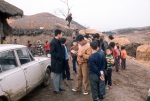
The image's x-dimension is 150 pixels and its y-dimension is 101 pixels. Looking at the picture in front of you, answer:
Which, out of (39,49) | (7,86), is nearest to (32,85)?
(7,86)

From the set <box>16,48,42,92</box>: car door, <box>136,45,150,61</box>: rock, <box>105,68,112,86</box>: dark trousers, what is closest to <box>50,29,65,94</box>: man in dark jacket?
<box>16,48,42,92</box>: car door

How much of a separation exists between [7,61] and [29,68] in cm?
83

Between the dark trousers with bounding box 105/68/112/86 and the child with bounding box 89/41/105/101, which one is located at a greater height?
the child with bounding box 89/41/105/101

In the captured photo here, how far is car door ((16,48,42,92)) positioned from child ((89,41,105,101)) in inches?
69.1

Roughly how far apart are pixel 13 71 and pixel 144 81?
269 inches

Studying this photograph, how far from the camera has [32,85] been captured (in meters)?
7.02

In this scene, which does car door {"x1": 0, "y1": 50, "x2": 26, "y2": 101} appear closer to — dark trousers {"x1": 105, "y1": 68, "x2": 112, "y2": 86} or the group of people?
the group of people

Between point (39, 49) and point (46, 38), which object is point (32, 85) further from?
point (46, 38)

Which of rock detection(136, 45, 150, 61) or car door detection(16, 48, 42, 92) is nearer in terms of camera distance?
car door detection(16, 48, 42, 92)

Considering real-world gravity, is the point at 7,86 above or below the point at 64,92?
above

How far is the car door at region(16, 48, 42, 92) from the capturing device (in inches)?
261

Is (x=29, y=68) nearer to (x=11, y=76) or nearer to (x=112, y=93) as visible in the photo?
(x=11, y=76)

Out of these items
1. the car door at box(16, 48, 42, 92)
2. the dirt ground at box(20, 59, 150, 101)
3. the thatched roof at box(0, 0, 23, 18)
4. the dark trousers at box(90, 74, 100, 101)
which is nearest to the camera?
the dark trousers at box(90, 74, 100, 101)

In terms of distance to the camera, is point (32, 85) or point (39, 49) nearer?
point (32, 85)
